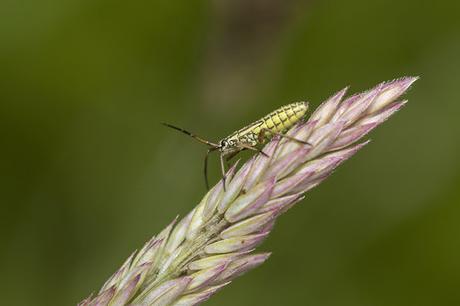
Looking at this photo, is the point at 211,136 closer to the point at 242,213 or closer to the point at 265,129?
the point at 265,129

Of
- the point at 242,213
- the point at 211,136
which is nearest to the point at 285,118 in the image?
the point at 242,213

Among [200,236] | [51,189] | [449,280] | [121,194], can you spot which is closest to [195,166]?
[121,194]

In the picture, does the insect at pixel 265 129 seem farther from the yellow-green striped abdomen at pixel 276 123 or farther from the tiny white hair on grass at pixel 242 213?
the tiny white hair on grass at pixel 242 213

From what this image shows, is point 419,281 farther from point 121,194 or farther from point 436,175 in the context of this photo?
point 121,194

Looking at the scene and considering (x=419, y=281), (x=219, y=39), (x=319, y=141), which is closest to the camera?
(x=319, y=141)

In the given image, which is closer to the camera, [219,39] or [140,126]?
[219,39]

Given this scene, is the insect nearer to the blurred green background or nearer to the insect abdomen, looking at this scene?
the insect abdomen

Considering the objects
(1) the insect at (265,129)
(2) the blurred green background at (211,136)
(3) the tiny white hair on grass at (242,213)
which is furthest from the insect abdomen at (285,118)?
(2) the blurred green background at (211,136)

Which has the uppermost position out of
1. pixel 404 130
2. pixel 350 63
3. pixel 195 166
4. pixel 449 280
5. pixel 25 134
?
pixel 25 134
